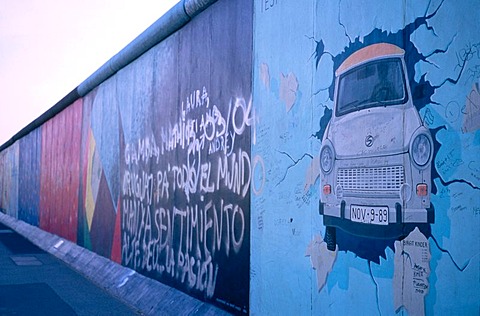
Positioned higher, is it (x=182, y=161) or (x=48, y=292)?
(x=182, y=161)

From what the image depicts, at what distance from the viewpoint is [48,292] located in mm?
11031

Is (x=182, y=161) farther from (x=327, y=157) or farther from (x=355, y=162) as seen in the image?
(x=355, y=162)

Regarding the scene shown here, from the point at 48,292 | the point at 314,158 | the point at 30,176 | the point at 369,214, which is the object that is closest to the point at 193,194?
the point at 314,158

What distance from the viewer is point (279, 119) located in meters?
6.25

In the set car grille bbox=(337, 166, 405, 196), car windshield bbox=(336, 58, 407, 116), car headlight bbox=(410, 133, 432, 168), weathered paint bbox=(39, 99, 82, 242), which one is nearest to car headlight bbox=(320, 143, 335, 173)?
car grille bbox=(337, 166, 405, 196)

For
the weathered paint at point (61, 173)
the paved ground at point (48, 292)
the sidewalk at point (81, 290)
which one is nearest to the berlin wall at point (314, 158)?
the sidewalk at point (81, 290)

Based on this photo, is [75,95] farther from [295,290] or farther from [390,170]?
[390,170]

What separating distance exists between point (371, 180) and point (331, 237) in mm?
812

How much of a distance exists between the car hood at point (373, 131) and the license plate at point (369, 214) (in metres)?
0.43

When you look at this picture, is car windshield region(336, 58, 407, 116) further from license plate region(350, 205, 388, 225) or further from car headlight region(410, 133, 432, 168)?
license plate region(350, 205, 388, 225)

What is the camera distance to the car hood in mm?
4246

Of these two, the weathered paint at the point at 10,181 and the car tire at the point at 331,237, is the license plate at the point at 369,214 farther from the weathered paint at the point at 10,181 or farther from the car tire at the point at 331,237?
the weathered paint at the point at 10,181

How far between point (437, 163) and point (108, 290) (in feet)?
29.9

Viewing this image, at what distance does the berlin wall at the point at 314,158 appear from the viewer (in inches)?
153
